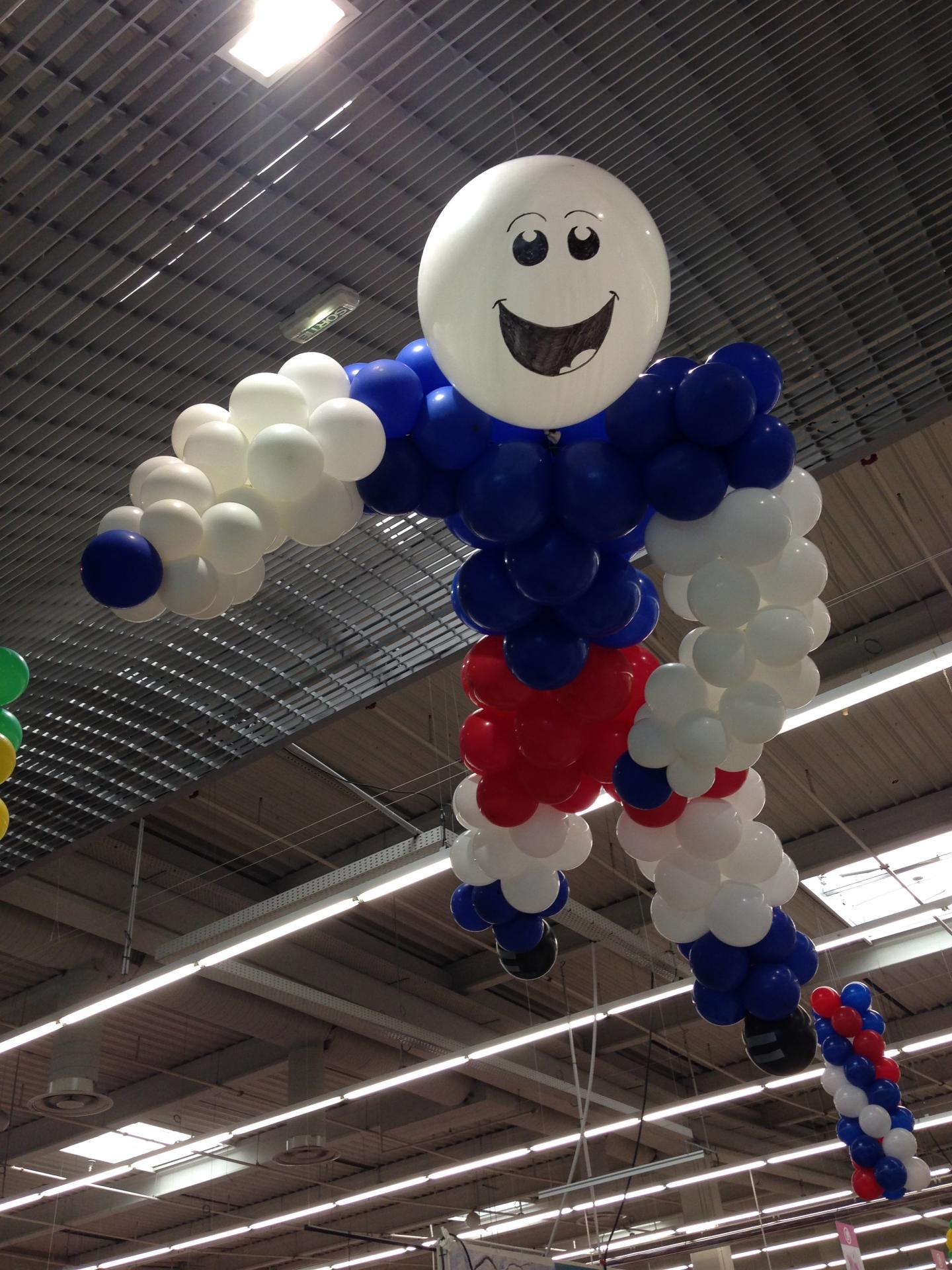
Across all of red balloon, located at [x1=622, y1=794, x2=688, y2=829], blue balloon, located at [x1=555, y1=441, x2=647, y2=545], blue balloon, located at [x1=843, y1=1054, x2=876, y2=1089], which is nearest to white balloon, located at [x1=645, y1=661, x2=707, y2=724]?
red balloon, located at [x1=622, y1=794, x2=688, y2=829]

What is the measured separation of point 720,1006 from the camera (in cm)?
353

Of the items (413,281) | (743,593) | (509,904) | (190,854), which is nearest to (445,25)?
(413,281)

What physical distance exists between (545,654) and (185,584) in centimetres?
→ 98

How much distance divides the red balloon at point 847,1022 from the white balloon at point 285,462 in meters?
5.43

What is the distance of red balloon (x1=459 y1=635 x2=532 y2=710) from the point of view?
11.3 feet

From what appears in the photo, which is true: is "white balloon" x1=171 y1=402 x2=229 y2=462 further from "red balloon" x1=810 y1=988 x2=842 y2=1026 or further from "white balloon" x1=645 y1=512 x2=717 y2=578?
"red balloon" x1=810 y1=988 x2=842 y2=1026

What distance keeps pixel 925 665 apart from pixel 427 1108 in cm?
948

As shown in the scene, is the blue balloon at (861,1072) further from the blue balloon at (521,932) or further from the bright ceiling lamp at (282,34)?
the bright ceiling lamp at (282,34)

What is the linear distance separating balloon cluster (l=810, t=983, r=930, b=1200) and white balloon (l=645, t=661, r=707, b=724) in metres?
4.51

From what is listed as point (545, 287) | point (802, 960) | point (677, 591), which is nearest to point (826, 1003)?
point (802, 960)

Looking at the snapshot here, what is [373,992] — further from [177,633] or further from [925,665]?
[925,665]

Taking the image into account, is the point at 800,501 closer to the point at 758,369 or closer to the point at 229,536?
the point at 758,369

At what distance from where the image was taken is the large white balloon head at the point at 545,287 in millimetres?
2434

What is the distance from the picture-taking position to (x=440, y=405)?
3.03m
